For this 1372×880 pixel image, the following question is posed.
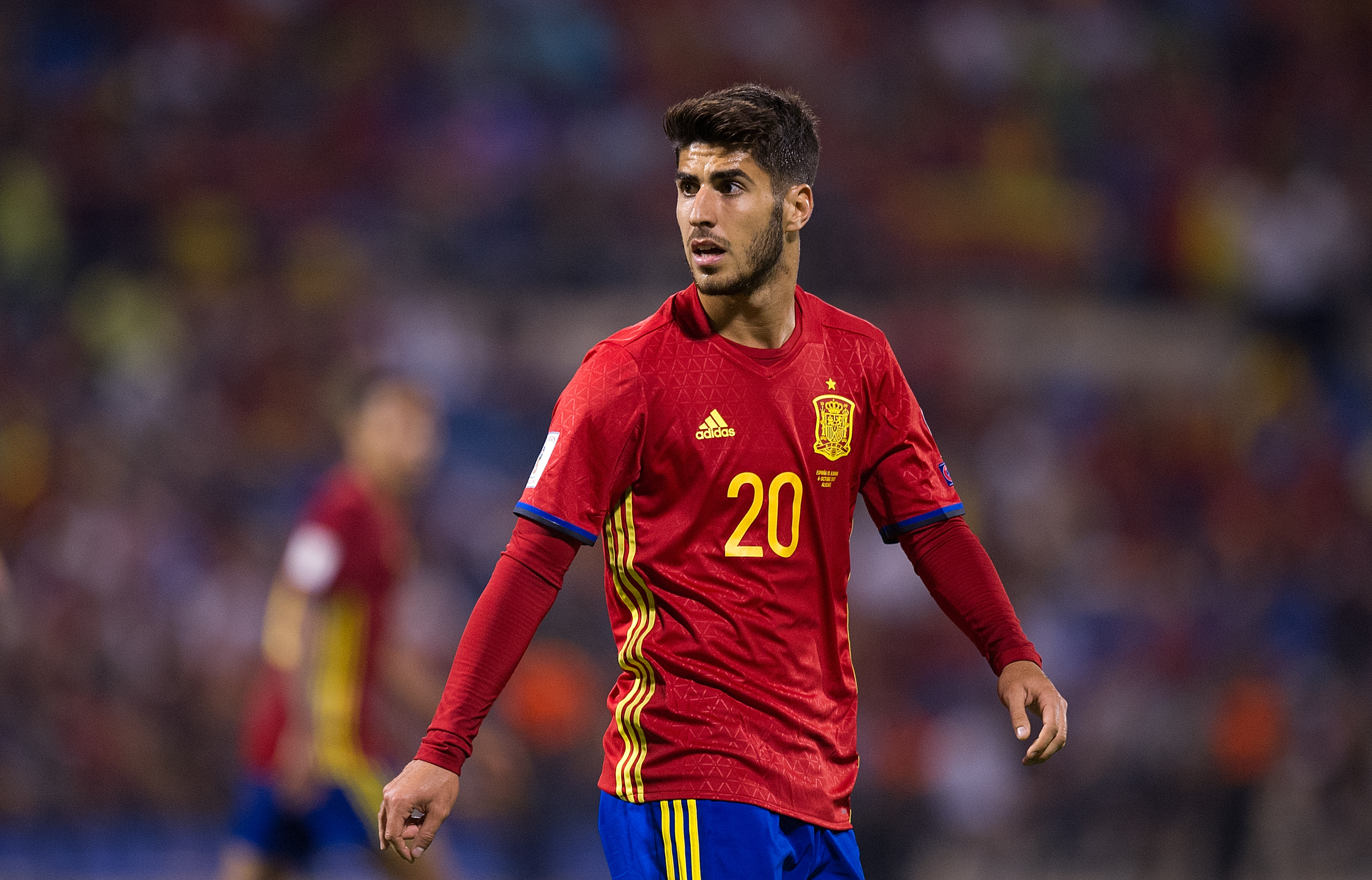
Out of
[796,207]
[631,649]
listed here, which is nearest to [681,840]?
[631,649]

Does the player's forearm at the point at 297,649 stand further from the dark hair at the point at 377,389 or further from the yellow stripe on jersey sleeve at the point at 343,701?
the dark hair at the point at 377,389

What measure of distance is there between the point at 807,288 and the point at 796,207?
27.1 ft

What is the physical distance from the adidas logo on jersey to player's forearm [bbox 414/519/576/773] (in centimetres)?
37

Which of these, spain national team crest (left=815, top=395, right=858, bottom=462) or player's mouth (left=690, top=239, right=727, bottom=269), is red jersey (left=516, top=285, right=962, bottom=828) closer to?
spain national team crest (left=815, top=395, right=858, bottom=462)

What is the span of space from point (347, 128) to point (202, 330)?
7.36 feet

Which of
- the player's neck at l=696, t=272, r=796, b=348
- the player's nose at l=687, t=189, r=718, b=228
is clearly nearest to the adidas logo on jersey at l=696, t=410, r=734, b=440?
the player's neck at l=696, t=272, r=796, b=348

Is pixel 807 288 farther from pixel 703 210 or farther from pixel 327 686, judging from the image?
pixel 703 210

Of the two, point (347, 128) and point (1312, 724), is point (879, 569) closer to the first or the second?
point (1312, 724)

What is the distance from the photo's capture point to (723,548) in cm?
330

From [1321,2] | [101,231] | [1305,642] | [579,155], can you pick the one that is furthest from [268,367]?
[1321,2]

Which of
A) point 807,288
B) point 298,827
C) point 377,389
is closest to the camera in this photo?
point 298,827

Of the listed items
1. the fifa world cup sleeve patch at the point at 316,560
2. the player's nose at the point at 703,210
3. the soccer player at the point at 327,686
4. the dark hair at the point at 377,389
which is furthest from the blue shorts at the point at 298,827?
the player's nose at the point at 703,210

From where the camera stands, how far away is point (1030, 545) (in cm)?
1059

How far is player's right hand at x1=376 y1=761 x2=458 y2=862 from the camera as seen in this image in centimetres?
294
